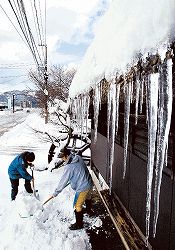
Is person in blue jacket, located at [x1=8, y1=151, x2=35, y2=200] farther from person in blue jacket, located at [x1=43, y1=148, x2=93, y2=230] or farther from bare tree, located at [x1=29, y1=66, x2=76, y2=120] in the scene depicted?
bare tree, located at [x1=29, y1=66, x2=76, y2=120]

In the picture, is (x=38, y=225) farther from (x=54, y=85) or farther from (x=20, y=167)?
(x=54, y=85)

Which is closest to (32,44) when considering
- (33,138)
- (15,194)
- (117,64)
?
(15,194)

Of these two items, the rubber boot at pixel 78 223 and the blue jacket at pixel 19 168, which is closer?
the rubber boot at pixel 78 223

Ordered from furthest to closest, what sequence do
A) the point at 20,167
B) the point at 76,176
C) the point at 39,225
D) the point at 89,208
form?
1. the point at 20,167
2. the point at 89,208
3. the point at 39,225
4. the point at 76,176

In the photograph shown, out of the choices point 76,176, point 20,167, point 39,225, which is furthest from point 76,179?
point 20,167

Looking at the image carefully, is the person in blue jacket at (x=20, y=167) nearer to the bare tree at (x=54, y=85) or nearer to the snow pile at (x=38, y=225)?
the snow pile at (x=38, y=225)

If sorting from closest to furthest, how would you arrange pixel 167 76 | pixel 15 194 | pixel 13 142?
pixel 167 76
pixel 15 194
pixel 13 142

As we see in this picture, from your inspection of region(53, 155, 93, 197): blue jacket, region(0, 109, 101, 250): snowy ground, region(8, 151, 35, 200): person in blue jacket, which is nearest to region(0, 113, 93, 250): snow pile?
region(0, 109, 101, 250): snowy ground

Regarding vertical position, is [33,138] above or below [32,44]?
below

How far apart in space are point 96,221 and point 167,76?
6022 mm

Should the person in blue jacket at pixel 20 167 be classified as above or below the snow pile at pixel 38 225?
above

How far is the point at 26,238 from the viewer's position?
5.46 meters

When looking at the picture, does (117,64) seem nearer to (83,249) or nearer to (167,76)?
(167,76)

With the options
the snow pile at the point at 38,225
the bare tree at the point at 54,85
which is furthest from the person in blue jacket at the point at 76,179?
the bare tree at the point at 54,85
